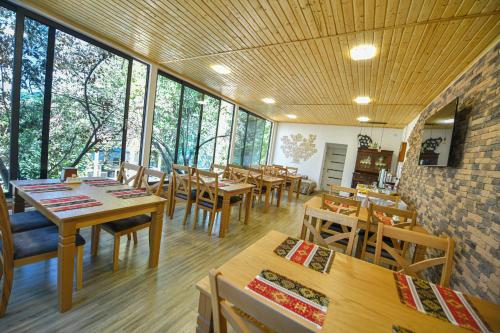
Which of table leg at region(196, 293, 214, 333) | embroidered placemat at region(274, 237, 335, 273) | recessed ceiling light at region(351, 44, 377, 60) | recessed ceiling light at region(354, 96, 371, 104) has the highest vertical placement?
recessed ceiling light at region(354, 96, 371, 104)

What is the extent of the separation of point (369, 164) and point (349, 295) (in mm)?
7142

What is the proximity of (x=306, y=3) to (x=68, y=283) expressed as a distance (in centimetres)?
284

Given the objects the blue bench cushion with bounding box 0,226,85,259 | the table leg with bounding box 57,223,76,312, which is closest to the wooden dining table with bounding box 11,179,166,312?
the table leg with bounding box 57,223,76,312

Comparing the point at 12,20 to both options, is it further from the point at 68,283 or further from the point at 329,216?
the point at 329,216

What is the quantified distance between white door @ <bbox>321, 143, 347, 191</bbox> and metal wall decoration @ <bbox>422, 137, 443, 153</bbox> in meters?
5.33

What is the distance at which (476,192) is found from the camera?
5.62 ft

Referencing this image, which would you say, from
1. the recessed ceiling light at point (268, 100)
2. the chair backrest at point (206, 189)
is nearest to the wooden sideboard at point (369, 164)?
the recessed ceiling light at point (268, 100)

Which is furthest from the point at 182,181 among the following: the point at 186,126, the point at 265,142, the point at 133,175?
the point at 265,142

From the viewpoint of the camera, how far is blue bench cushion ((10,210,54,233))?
176 cm

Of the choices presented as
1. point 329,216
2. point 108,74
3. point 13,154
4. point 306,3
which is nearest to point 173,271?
point 329,216

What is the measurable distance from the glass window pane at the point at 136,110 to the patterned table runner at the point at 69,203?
219 cm

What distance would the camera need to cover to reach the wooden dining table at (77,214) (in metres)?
1.48

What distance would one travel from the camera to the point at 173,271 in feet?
7.18

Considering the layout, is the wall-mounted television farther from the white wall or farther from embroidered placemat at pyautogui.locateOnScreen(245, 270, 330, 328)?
the white wall
